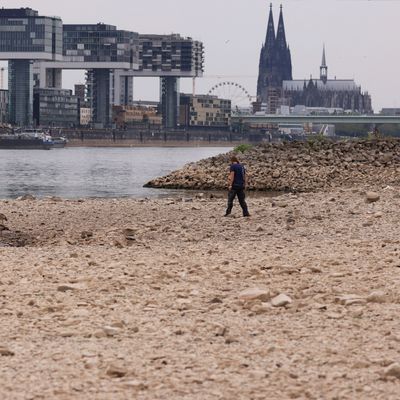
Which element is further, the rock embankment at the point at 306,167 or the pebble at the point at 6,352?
the rock embankment at the point at 306,167

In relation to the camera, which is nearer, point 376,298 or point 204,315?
point 204,315

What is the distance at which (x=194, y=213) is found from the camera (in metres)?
29.4

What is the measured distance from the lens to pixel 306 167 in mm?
54344

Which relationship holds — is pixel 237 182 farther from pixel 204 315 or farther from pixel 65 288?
pixel 204 315

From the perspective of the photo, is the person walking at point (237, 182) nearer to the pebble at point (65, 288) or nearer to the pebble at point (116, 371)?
the pebble at point (65, 288)

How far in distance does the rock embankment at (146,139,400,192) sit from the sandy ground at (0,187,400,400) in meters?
25.6

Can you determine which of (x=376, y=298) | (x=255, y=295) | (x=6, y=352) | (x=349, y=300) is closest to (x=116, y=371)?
(x=6, y=352)

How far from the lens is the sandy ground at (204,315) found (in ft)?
34.7

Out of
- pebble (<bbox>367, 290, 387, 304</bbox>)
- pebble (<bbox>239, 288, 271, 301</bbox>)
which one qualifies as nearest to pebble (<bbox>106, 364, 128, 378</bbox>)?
pebble (<bbox>239, 288, 271, 301</bbox>)

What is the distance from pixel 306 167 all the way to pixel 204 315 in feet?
135

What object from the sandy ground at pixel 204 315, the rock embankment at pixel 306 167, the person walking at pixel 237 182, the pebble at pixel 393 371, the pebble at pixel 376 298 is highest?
the person walking at pixel 237 182

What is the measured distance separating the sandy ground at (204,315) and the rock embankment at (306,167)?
25.6m

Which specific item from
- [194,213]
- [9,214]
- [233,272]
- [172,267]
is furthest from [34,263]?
[9,214]

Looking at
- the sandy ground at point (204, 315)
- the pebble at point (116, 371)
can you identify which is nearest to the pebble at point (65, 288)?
the sandy ground at point (204, 315)
